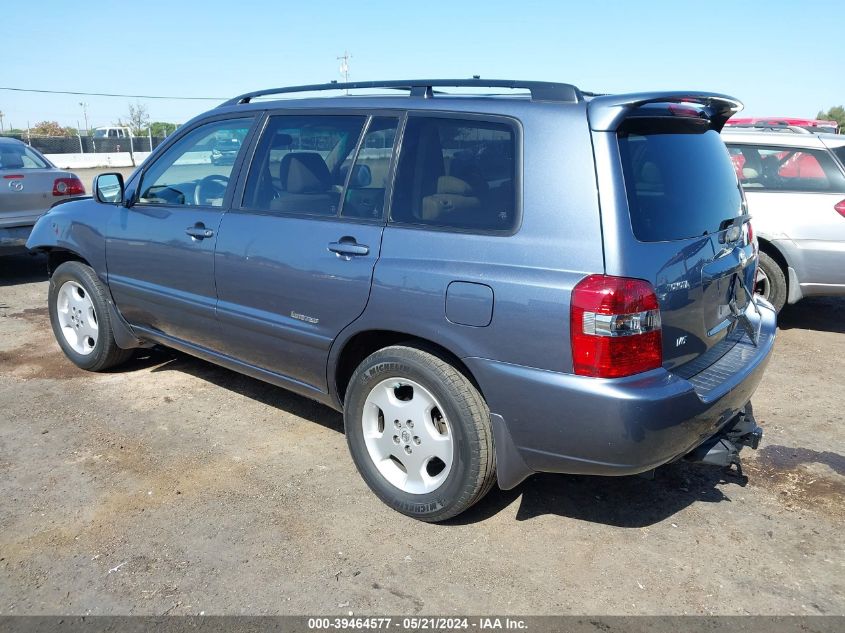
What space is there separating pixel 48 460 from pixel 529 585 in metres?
2.62

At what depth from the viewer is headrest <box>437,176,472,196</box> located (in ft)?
9.87

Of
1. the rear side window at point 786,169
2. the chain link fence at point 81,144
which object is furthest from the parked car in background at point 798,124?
the chain link fence at point 81,144

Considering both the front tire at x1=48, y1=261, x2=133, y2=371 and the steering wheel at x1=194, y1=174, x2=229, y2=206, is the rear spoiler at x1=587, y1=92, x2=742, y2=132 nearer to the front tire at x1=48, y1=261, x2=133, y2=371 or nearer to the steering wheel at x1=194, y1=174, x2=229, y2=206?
the steering wheel at x1=194, y1=174, x2=229, y2=206

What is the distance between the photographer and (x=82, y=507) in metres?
3.37

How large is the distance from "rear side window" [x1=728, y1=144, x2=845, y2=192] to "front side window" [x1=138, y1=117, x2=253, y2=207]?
13.6 ft

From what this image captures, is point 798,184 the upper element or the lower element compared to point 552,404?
upper

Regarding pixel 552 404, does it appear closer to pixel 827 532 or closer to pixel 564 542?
pixel 564 542

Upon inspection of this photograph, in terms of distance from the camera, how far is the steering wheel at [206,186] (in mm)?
4035

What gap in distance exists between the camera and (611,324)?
256 centimetres

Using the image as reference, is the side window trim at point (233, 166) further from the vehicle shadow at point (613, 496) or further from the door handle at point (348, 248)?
the vehicle shadow at point (613, 496)

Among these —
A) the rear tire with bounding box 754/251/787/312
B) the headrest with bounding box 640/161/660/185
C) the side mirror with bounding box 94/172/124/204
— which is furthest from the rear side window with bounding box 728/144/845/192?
the side mirror with bounding box 94/172/124/204

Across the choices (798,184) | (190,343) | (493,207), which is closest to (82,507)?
(190,343)

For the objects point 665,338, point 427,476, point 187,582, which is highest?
point 665,338

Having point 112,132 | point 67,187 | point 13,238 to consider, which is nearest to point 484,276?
point 13,238
